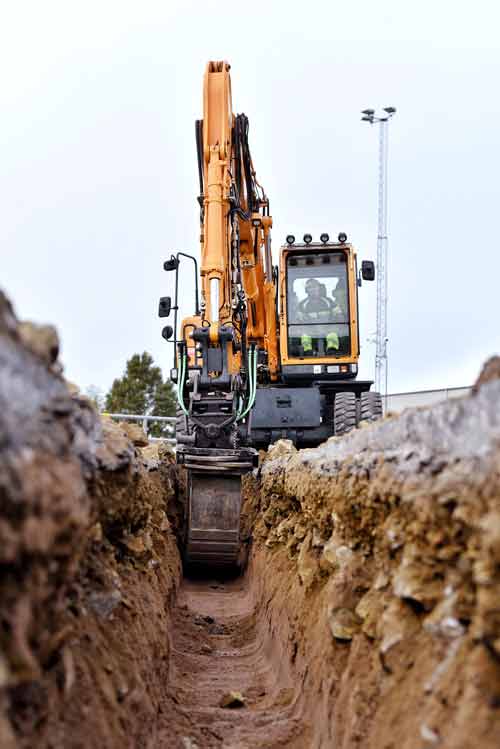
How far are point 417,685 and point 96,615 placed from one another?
65.4 inches

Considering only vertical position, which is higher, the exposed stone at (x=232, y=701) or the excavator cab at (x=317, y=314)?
the excavator cab at (x=317, y=314)

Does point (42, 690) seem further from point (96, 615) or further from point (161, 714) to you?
point (161, 714)

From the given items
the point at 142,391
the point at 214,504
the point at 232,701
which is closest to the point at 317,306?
the point at 214,504

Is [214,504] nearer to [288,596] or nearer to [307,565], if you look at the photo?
[288,596]

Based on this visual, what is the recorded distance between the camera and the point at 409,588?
335 centimetres

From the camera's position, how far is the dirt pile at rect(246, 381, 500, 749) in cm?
263

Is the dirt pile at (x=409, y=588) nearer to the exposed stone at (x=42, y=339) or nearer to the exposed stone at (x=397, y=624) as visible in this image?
the exposed stone at (x=397, y=624)

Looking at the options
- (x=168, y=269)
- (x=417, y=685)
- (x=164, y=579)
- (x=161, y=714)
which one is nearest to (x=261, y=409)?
(x=168, y=269)

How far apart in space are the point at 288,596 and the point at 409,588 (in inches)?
136

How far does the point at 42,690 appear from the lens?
2.86 meters

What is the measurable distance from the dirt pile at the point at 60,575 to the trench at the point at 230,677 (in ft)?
1.45

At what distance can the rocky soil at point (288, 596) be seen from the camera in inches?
98.8

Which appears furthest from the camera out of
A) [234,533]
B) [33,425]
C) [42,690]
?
[234,533]

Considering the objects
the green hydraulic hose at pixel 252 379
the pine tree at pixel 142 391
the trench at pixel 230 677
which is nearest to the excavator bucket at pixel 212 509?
the trench at pixel 230 677
